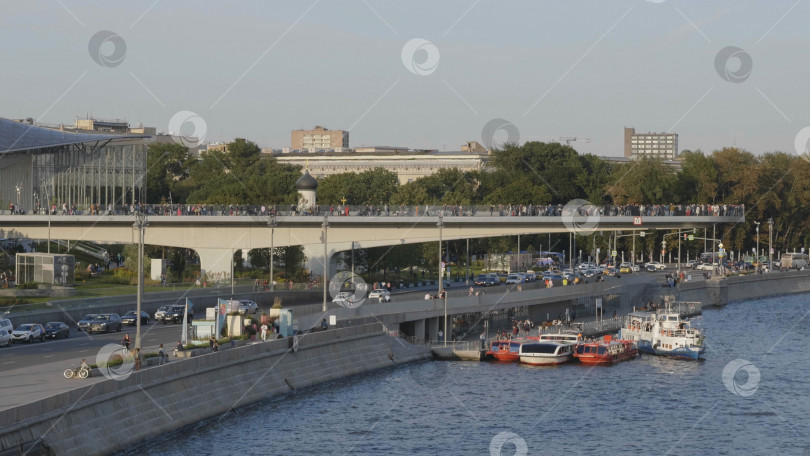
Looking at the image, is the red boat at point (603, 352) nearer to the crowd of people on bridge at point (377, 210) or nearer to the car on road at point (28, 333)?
the crowd of people on bridge at point (377, 210)

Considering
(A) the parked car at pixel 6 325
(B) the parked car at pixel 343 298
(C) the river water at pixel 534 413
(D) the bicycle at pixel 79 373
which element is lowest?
(C) the river water at pixel 534 413

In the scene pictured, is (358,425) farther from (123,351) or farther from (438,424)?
(123,351)

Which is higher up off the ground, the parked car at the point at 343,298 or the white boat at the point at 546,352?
the parked car at the point at 343,298

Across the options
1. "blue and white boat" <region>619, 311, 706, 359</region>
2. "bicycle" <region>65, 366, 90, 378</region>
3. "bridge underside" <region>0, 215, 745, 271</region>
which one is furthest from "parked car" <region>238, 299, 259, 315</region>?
"blue and white boat" <region>619, 311, 706, 359</region>

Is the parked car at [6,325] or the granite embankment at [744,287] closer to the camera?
the parked car at [6,325]

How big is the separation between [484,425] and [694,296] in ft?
199

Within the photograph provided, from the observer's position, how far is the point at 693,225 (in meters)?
87.0

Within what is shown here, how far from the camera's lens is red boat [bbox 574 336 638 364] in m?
64.6

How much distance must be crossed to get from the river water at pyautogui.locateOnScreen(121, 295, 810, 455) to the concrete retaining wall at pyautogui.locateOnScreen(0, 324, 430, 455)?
26.0 inches

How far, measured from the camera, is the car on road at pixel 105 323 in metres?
54.5

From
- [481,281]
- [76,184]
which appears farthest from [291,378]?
[76,184]

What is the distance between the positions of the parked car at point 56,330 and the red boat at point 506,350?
2273cm

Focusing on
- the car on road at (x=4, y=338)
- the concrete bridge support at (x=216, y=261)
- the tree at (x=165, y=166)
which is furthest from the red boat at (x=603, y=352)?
the tree at (x=165, y=166)

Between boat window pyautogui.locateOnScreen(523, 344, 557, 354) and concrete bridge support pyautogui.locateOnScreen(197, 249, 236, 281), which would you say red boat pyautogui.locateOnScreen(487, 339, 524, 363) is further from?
concrete bridge support pyautogui.locateOnScreen(197, 249, 236, 281)
